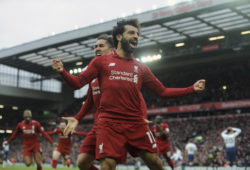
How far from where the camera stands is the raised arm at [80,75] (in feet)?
11.9

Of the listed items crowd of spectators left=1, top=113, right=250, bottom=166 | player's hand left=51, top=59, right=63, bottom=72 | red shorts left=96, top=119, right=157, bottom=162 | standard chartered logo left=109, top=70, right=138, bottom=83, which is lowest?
crowd of spectators left=1, top=113, right=250, bottom=166

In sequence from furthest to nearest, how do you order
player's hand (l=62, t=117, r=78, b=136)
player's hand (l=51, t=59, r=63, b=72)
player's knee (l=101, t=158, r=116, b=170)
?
player's hand (l=62, t=117, r=78, b=136), player's knee (l=101, t=158, r=116, b=170), player's hand (l=51, t=59, r=63, b=72)

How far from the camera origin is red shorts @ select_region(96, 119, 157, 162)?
3.82 meters

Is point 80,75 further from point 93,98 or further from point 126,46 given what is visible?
point 93,98

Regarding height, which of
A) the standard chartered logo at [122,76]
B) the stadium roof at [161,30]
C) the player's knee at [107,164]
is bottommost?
the player's knee at [107,164]

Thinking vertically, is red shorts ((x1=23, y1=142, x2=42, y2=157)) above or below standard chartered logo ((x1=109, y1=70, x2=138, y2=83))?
below

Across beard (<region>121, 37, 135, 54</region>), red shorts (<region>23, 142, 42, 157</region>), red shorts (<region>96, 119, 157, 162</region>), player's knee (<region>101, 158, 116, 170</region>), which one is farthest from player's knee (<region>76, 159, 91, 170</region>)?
red shorts (<region>23, 142, 42, 157</region>)

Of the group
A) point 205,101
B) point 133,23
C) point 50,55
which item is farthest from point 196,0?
point 133,23

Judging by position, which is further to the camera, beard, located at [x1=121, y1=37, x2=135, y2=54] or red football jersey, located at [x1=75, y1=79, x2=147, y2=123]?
red football jersey, located at [x1=75, y1=79, x2=147, y2=123]

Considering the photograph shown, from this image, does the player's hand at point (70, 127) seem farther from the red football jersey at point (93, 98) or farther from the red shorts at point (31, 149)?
the red shorts at point (31, 149)

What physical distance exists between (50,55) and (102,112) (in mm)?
35957

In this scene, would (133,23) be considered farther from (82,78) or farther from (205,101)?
(205,101)

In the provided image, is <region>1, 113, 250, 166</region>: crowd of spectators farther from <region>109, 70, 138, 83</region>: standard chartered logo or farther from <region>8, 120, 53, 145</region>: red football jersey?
<region>109, 70, 138, 83</region>: standard chartered logo

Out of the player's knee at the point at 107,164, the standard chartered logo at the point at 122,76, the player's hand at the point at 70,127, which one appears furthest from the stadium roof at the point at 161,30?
the player's knee at the point at 107,164
